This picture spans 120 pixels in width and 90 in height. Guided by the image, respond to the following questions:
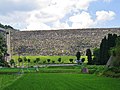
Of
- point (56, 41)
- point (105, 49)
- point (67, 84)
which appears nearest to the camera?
point (67, 84)

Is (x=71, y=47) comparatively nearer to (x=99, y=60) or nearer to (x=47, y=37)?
(x=47, y=37)

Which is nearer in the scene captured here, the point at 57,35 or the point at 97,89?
the point at 97,89

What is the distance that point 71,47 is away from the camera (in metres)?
88.2

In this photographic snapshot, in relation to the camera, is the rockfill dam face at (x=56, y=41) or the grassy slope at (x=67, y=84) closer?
the grassy slope at (x=67, y=84)

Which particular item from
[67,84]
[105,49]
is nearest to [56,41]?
[105,49]

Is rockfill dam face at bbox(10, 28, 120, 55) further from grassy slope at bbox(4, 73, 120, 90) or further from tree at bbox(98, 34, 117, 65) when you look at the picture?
grassy slope at bbox(4, 73, 120, 90)

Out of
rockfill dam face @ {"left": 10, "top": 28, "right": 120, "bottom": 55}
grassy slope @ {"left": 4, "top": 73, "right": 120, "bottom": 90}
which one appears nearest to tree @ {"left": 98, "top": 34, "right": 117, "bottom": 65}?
rockfill dam face @ {"left": 10, "top": 28, "right": 120, "bottom": 55}

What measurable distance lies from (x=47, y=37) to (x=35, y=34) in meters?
3.29

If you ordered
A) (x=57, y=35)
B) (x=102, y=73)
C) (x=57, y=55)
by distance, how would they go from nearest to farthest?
(x=102, y=73) → (x=57, y=55) → (x=57, y=35)

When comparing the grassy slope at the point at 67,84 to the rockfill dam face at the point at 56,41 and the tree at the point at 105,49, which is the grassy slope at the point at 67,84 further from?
the rockfill dam face at the point at 56,41

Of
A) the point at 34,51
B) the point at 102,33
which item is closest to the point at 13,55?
the point at 34,51

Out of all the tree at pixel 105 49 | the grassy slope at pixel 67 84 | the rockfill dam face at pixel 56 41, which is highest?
the rockfill dam face at pixel 56 41

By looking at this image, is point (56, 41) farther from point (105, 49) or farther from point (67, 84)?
point (67, 84)

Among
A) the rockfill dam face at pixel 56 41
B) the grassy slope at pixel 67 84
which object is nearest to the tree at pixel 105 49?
the rockfill dam face at pixel 56 41
